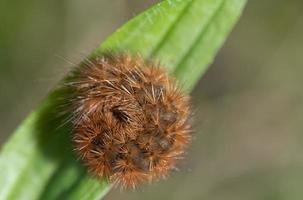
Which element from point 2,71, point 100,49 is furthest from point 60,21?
point 100,49

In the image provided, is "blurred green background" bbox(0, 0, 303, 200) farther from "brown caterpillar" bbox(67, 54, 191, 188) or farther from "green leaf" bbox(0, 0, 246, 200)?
"brown caterpillar" bbox(67, 54, 191, 188)

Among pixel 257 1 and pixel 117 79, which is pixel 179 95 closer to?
pixel 117 79

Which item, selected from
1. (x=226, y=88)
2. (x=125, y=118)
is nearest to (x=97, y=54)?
(x=125, y=118)

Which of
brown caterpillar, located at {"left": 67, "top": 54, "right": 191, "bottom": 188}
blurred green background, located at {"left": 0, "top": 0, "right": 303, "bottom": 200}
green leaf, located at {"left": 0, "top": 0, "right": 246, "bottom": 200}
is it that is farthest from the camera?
blurred green background, located at {"left": 0, "top": 0, "right": 303, "bottom": 200}

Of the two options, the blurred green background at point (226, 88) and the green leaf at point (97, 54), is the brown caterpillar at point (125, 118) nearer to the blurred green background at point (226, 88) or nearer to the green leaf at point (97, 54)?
the green leaf at point (97, 54)

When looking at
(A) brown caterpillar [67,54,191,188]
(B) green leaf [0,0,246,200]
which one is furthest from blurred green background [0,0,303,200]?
(A) brown caterpillar [67,54,191,188]
